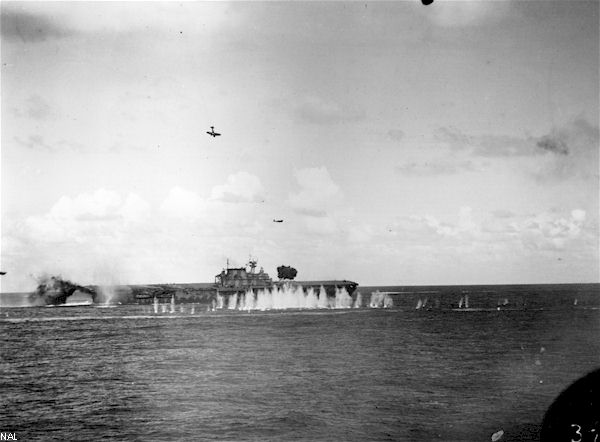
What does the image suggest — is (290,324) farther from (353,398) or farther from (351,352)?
(353,398)

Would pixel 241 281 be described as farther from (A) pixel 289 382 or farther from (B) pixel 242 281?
(A) pixel 289 382

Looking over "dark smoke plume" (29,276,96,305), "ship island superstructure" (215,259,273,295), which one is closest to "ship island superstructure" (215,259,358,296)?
"ship island superstructure" (215,259,273,295)

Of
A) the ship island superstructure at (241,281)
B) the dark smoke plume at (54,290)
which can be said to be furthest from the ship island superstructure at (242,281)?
the dark smoke plume at (54,290)

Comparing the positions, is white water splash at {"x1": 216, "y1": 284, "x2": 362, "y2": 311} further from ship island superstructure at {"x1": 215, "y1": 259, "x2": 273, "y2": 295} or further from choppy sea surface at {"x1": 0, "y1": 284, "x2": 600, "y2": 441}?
choppy sea surface at {"x1": 0, "y1": 284, "x2": 600, "y2": 441}

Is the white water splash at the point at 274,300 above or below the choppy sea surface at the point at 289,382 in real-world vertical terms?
above

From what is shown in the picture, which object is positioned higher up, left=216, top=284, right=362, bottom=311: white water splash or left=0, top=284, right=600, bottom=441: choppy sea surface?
left=216, top=284, right=362, bottom=311: white water splash

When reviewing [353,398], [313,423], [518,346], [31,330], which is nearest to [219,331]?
[31,330]

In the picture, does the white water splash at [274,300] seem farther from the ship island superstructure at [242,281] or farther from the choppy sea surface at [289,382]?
the choppy sea surface at [289,382]

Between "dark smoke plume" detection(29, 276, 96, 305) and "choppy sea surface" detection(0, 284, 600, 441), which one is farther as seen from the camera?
"dark smoke plume" detection(29, 276, 96, 305)

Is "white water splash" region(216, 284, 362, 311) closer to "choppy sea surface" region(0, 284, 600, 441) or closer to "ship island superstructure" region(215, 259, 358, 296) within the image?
"ship island superstructure" region(215, 259, 358, 296)
